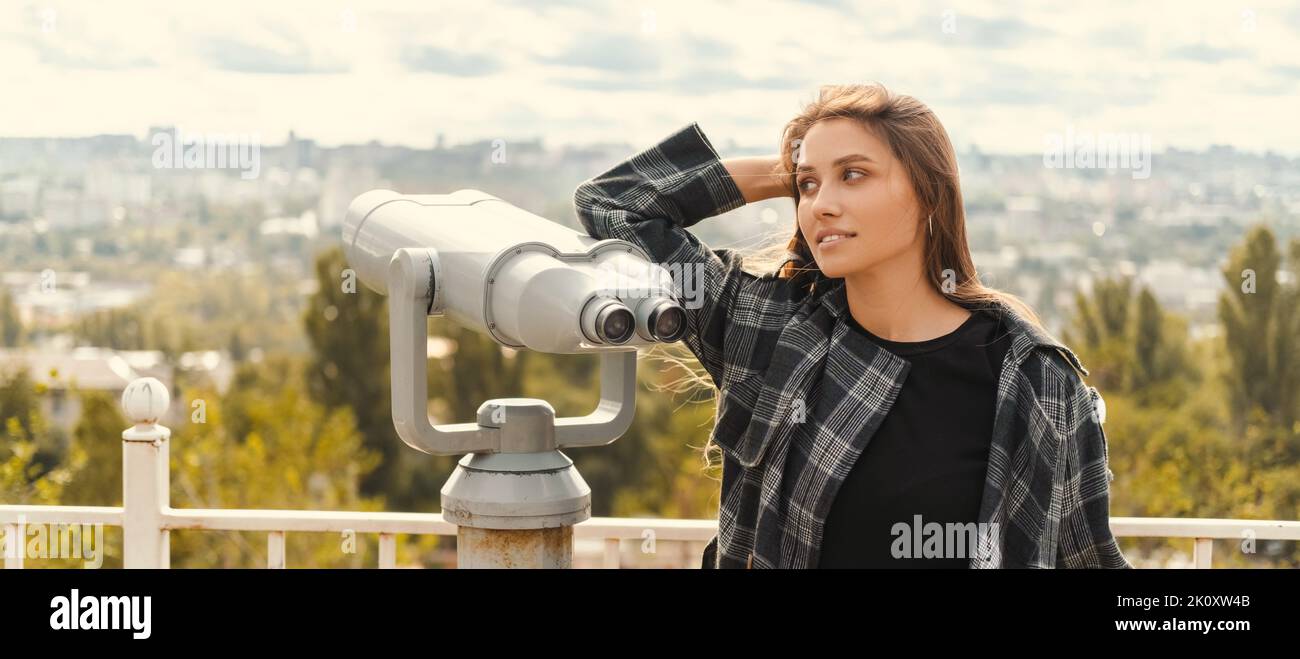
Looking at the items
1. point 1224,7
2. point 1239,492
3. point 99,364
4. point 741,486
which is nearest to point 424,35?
point 99,364

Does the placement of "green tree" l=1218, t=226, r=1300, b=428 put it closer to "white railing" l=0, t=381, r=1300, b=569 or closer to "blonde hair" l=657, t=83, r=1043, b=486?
"white railing" l=0, t=381, r=1300, b=569

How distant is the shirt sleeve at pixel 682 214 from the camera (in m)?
1.77

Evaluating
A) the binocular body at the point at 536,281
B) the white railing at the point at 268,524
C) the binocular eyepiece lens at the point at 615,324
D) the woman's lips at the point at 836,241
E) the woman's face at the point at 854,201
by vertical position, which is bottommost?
the white railing at the point at 268,524

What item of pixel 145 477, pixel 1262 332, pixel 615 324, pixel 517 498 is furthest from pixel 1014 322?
pixel 1262 332

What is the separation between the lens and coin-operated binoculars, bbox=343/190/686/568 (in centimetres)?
141

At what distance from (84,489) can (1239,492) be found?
18.6m

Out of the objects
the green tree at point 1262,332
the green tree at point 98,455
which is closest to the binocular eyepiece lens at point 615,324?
the green tree at point 98,455

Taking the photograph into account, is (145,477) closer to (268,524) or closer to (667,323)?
(268,524)

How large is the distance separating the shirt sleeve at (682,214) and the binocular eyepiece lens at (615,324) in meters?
0.31

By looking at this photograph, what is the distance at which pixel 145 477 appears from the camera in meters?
2.57

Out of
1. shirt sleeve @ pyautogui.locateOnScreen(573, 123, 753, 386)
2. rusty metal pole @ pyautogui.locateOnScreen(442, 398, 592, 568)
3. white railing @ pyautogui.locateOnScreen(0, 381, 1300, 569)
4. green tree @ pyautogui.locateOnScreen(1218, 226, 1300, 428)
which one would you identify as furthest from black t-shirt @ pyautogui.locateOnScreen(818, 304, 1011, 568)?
green tree @ pyautogui.locateOnScreen(1218, 226, 1300, 428)

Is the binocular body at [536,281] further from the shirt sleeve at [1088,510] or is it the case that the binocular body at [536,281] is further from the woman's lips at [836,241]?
the shirt sleeve at [1088,510]

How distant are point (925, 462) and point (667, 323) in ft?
1.36

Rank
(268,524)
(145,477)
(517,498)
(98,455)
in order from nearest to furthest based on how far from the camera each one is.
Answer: (517,498) < (268,524) < (145,477) < (98,455)
